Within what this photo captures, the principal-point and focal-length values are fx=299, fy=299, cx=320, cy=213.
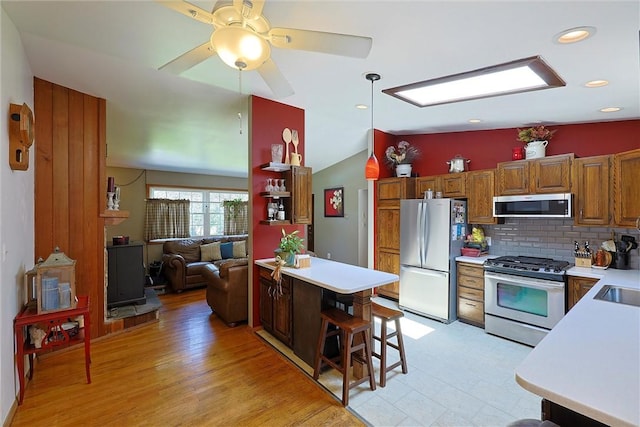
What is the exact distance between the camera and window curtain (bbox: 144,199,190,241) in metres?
6.39

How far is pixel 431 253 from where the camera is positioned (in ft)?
13.1

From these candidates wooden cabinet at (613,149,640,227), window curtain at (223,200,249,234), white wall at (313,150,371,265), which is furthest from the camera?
window curtain at (223,200,249,234)

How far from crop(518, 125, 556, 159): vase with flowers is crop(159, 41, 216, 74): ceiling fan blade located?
11.9ft

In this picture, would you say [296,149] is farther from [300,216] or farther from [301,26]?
[301,26]

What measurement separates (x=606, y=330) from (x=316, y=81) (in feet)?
9.00

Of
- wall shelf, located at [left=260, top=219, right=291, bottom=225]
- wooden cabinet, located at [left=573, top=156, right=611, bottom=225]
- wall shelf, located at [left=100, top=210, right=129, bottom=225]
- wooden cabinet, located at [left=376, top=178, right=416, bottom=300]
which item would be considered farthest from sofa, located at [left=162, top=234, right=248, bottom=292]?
wooden cabinet, located at [left=573, top=156, right=611, bottom=225]

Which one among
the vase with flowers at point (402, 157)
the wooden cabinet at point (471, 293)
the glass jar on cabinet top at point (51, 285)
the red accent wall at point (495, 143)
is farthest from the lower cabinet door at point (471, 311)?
the glass jar on cabinet top at point (51, 285)

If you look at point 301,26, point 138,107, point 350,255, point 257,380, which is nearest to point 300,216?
point 257,380

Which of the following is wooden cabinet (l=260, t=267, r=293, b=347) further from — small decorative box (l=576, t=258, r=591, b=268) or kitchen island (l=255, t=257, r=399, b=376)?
small decorative box (l=576, t=258, r=591, b=268)

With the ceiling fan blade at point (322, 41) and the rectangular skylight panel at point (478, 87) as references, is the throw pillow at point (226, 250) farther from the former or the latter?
the ceiling fan blade at point (322, 41)

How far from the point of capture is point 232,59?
4.91ft

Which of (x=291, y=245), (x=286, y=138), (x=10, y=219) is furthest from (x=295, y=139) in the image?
(x=10, y=219)

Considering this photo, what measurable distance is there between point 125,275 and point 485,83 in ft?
15.7

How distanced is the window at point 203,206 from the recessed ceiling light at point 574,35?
638 centimetres
